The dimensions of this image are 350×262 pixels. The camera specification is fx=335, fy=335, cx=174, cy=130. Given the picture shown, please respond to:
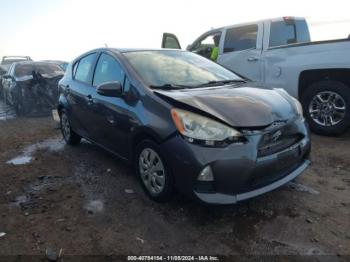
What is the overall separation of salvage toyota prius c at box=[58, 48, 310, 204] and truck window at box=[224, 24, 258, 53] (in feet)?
9.11

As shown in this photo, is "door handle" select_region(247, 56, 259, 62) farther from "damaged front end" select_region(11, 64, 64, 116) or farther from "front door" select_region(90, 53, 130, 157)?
"damaged front end" select_region(11, 64, 64, 116)

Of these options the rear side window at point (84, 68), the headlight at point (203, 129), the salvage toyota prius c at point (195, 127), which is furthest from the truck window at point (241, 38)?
the headlight at point (203, 129)

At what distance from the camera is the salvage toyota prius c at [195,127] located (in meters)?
2.90

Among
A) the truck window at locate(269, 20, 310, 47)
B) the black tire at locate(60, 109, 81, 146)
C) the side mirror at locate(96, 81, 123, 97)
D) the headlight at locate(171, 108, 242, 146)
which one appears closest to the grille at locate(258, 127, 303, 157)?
the headlight at locate(171, 108, 242, 146)

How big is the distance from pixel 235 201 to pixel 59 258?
154cm

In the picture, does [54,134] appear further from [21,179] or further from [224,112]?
[224,112]

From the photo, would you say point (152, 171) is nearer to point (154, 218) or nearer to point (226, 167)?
point (154, 218)

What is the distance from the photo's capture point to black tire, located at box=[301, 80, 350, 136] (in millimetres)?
5355

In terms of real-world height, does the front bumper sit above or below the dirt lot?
above

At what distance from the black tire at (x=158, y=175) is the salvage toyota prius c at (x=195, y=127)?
11 mm

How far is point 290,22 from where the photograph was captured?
22.8 ft

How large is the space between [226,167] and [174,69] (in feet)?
5.48

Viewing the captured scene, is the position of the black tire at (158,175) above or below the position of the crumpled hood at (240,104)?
below

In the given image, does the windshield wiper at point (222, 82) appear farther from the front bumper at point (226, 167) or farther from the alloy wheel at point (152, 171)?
the front bumper at point (226, 167)
